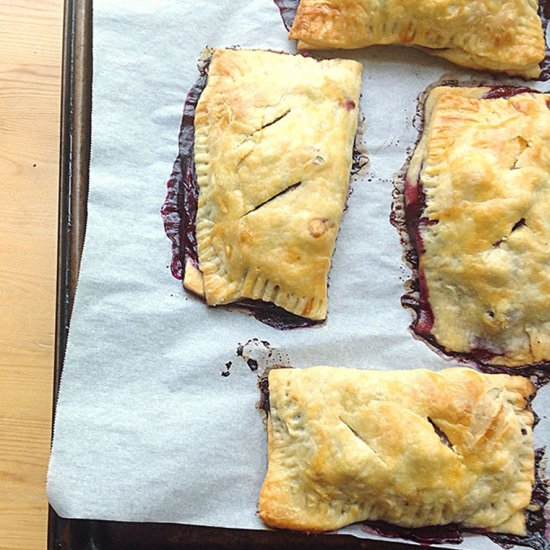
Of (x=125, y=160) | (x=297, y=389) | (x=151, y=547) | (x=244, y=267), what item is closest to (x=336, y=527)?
(x=297, y=389)

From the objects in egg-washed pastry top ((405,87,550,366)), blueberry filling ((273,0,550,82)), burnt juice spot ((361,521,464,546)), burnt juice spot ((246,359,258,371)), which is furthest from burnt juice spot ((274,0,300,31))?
burnt juice spot ((361,521,464,546))

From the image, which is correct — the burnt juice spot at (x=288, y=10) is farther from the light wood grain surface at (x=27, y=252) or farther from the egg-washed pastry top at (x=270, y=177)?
the light wood grain surface at (x=27, y=252)

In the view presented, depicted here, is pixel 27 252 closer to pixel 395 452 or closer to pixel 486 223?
pixel 395 452

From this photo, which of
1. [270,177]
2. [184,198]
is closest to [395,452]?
[270,177]

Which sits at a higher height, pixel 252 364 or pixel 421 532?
pixel 252 364

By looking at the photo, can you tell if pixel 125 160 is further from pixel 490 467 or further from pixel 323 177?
pixel 490 467

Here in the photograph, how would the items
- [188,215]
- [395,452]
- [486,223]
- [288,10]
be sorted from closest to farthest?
[395,452] → [486,223] → [188,215] → [288,10]

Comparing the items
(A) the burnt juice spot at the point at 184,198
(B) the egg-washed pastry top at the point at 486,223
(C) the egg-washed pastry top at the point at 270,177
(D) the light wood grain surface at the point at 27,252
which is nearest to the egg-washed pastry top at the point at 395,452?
(B) the egg-washed pastry top at the point at 486,223
